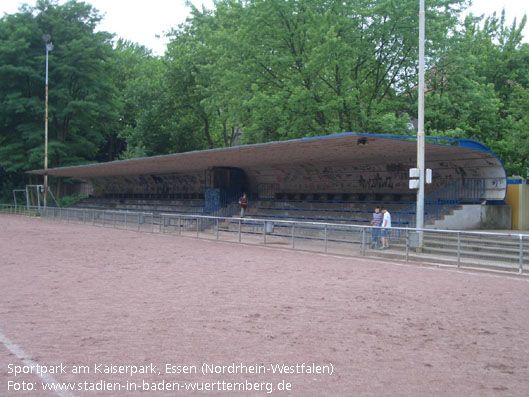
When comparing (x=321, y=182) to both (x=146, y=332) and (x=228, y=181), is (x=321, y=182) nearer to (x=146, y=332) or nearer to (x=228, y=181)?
(x=228, y=181)

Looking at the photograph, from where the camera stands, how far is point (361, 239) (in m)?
16.5

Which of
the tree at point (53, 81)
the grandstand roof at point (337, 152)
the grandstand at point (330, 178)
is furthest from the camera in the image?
the tree at point (53, 81)

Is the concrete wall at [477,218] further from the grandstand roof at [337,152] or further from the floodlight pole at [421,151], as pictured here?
the floodlight pole at [421,151]

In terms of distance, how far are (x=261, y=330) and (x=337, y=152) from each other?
50.9 ft

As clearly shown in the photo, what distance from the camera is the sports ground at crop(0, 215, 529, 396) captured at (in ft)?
16.2

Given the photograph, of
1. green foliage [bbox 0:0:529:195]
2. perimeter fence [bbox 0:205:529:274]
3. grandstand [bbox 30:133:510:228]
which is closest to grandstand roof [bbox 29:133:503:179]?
grandstand [bbox 30:133:510:228]

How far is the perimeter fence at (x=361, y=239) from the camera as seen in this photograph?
13555 millimetres

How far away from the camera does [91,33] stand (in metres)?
47.1

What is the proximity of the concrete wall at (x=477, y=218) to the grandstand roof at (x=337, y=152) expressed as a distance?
1807 mm

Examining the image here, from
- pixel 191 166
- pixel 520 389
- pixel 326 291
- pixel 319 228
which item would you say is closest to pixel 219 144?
pixel 191 166

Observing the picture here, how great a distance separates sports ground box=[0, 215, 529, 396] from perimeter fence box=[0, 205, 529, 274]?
106cm

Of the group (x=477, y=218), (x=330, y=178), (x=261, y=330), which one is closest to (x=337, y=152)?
(x=477, y=218)

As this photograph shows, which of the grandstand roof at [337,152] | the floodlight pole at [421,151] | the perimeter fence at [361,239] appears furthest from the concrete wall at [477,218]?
the perimeter fence at [361,239]

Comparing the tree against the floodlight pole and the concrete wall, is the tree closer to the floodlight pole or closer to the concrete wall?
the concrete wall
